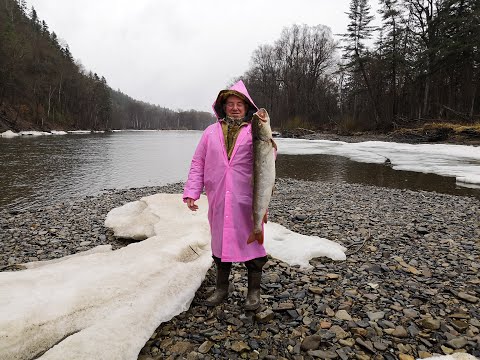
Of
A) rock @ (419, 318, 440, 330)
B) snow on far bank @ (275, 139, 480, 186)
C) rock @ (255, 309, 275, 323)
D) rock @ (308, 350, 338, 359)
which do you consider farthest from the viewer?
snow on far bank @ (275, 139, 480, 186)

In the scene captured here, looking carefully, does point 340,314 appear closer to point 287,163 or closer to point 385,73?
point 287,163

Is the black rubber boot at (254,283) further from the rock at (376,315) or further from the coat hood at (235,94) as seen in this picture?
the coat hood at (235,94)

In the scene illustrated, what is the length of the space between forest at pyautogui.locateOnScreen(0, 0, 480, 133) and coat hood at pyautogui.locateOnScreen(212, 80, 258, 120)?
33034mm

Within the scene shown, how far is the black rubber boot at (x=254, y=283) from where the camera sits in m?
3.36

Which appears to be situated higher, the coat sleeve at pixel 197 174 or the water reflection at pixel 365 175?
the coat sleeve at pixel 197 174

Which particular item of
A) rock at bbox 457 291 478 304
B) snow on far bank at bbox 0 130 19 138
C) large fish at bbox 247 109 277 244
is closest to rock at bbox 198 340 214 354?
large fish at bbox 247 109 277 244

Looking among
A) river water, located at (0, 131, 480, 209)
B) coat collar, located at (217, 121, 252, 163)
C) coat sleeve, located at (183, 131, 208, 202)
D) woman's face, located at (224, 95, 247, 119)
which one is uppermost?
woman's face, located at (224, 95, 247, 119)

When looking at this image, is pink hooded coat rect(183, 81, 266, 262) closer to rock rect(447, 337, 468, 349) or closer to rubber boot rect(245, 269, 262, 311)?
rubber boot rect(245, 269, 262, 311)

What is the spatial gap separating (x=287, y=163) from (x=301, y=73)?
4711 cm

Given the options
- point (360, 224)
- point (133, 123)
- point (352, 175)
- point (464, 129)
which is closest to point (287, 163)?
point (352, 175)

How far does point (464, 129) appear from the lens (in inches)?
1029

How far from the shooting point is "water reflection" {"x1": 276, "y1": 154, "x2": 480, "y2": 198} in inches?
505

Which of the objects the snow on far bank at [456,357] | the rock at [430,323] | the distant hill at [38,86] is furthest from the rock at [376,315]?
the distant hill at [38,86]

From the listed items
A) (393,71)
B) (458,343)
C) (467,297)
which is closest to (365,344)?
(458,343)
